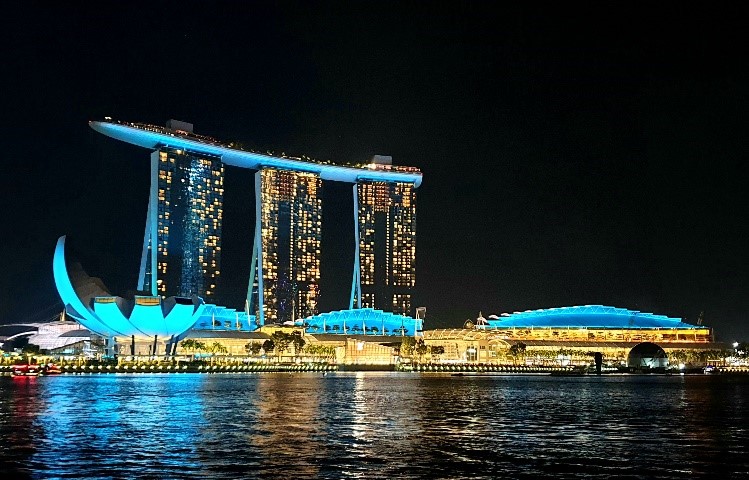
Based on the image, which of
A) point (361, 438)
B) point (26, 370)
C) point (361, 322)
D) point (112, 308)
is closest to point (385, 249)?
point (361, 322)

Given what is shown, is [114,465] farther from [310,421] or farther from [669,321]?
[669,321]

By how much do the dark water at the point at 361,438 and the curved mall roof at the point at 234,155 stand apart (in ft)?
333

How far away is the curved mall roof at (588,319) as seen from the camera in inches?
7028

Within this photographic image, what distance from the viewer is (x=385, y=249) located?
7579 inches

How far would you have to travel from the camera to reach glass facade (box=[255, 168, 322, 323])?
182m

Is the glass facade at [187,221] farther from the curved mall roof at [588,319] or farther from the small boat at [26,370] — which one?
the curved mall roof at [588,319]

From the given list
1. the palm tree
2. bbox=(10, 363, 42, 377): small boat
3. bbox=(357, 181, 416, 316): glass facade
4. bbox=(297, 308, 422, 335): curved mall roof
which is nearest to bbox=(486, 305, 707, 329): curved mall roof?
bbox=(297, 308, 422, 335): curved mall roof

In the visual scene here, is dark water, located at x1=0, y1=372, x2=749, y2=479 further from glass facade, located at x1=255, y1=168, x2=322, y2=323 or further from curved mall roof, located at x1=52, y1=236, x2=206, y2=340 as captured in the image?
glass facade, located at x1=255, y1=168, x2=322, y2=323

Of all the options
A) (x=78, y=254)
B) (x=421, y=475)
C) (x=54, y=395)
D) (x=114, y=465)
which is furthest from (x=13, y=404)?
(x=78, y=254)

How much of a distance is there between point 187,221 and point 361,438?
135 meters

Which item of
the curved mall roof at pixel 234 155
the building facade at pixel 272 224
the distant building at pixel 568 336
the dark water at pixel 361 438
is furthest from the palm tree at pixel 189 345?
the dark water at pixel 361 438

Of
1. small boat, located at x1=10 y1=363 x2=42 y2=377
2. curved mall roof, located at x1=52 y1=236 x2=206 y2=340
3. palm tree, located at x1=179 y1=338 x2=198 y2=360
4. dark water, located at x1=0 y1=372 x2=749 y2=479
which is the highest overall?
curved mall roof, located at x1=52 y1=236 x2=206 y2=340

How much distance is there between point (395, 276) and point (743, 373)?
71.5m

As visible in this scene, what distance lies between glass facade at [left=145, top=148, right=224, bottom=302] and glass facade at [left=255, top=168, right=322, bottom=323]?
11.4 m
